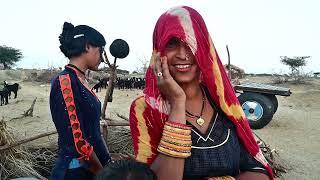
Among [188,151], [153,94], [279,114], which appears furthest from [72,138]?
[279,114]

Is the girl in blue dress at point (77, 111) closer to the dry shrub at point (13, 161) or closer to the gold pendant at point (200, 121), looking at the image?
the gold pendant at point (200, 121)

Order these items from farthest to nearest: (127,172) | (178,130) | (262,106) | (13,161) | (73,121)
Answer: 1. (262,106)
2. (13,161)
3. (73,121)
4. (178,130)
5. (127,172)

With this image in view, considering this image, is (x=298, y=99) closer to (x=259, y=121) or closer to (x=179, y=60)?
(x=259, y=121)

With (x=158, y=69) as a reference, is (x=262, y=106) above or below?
below

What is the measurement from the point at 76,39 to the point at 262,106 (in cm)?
655

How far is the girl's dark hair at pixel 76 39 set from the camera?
271cm

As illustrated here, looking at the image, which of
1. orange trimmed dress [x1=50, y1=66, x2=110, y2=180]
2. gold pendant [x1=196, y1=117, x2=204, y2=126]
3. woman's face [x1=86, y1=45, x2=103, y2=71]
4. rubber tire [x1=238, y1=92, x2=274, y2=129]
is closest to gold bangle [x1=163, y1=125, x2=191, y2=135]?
gold pendant [x1=196, y1=117, x2=204, y2=126]

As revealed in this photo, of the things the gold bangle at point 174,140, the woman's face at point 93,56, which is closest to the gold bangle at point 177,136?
the gold bangle at point 174,140

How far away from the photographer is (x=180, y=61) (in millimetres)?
1759

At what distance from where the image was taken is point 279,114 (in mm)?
12453

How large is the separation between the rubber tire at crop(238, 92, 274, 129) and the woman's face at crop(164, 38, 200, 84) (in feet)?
23.4

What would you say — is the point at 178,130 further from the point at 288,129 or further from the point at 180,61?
the point at 288,129

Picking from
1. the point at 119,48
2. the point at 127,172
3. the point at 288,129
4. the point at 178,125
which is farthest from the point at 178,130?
the point at 288,129

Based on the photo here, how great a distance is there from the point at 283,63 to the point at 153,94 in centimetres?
2952
